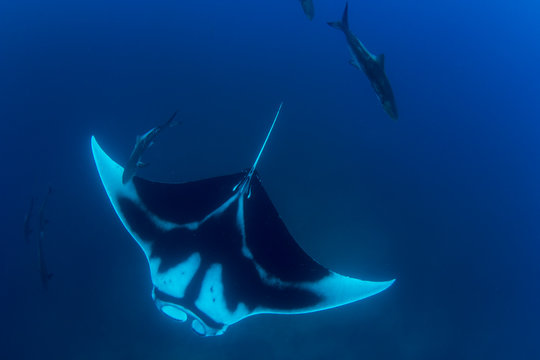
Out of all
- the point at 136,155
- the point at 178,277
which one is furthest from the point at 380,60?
the point at 178,277

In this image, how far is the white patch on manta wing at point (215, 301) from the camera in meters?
2.71

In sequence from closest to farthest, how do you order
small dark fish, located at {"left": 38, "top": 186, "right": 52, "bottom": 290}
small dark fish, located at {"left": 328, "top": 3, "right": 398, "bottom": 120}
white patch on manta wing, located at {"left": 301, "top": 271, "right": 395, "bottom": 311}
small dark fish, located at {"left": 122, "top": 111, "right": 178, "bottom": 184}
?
small dark fish, located at {"left": 328, "top": 3, "right": 398, "bottom": 120} → white patch on manta wing, located at {"left": 301, "top": 271, "right": 395, "bottom": 311} → small dark fish, located at {"left": 122, "top": 111, "right": 178, "bottom": 184} → small dark fish, located at {"left": 38, "top": 186, "right": 52, "bottom": 290}

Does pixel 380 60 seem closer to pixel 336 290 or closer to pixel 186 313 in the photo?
pixel 336 290

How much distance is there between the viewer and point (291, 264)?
2848mm

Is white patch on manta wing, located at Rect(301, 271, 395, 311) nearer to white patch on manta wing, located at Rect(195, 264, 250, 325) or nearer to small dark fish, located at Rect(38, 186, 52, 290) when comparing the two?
white patch on manta wing, located at Rect(195, 264, 250, 325)

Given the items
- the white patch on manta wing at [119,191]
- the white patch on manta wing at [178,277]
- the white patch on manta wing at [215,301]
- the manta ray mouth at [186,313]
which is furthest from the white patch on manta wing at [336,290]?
the white patch on manta wing at [119,191]

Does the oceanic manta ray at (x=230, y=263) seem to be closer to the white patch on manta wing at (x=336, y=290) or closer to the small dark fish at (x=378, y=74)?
the white patch on manta wing at (x=336, y=290)

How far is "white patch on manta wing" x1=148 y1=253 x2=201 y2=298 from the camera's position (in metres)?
2.75

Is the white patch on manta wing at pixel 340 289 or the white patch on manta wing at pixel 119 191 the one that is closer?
the white patch on manta wing at pixel 340 289

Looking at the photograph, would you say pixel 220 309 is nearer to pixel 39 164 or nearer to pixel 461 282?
pixel 39 164

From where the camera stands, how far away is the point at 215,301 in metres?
2.73

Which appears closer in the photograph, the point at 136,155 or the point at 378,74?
the point at 378,74

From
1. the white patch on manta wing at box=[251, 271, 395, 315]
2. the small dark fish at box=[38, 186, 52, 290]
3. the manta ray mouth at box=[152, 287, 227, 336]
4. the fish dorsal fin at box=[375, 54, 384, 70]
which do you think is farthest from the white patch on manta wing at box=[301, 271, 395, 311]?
the small dark fish at box=[38, 186, 52, 290]

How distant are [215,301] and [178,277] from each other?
309mm
